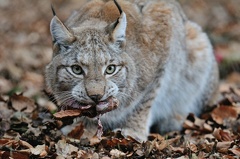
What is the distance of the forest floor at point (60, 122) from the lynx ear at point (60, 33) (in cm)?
91

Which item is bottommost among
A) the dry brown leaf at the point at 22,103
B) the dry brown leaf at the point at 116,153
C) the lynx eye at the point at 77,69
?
the dry brown leaf at the point at 116,153

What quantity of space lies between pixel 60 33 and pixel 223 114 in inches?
92.7

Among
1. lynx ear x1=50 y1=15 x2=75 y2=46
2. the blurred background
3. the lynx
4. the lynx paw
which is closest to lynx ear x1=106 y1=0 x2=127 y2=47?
the lynx

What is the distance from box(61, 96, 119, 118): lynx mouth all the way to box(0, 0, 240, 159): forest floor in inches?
11.4

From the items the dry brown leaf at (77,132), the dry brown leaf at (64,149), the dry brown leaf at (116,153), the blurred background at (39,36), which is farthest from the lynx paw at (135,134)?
the blurred background at (39,36)

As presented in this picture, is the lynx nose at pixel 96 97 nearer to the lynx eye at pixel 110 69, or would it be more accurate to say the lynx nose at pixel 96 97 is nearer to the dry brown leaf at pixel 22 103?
the lynx eye at pixel 110 69

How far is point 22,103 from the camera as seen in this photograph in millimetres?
6145

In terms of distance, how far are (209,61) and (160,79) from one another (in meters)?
1.19

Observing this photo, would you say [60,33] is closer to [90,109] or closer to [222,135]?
[90,109]

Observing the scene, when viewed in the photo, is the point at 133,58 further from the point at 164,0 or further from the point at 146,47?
the point at 164,0

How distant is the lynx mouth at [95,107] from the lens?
4.98 metres

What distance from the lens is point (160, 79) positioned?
6.28m

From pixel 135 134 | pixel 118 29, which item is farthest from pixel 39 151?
pixel 135 134

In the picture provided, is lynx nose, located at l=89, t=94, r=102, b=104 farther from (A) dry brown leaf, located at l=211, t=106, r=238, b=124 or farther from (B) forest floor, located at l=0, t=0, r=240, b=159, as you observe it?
(A) dry brown leaf, located at l=211, t=106, r=238, b=124
